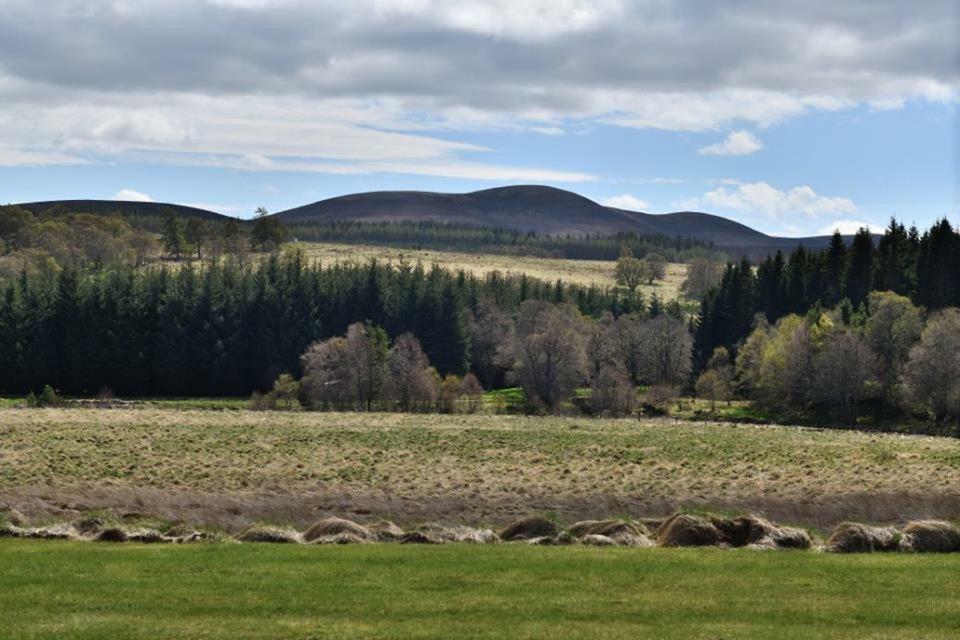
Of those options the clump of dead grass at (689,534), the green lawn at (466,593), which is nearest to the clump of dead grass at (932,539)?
the green lawn at (466,593)

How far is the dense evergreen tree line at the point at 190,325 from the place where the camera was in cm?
12119

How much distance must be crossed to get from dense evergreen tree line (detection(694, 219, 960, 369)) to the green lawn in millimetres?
97138

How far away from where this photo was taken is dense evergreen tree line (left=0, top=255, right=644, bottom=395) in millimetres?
121188

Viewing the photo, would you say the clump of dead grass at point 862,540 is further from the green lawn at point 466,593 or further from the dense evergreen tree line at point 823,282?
the dense evergreen tree line at point 823,282

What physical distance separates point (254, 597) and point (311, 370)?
272 ft

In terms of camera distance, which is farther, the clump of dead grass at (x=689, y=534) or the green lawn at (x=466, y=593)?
the clump of dead grass at (x=689, y=534)

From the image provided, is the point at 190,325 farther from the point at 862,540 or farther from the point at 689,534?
the point at 862,540

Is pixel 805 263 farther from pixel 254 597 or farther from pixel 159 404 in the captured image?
pixel 254 597

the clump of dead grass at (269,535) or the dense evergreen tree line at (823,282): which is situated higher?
the dense evergreen tree line at (823,282)

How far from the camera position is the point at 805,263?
13138 centimetres

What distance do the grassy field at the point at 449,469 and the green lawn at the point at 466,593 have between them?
8.50 meters

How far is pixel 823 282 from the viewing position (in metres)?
128

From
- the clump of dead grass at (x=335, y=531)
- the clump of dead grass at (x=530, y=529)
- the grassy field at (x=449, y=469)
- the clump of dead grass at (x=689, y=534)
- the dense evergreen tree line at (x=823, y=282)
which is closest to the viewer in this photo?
the clump of dead grass at (x=689, y=534)

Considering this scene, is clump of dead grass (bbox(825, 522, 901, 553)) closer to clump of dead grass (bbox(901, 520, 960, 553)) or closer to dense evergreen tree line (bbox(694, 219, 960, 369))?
clump of dead grass (bbox(901, 520, 960, 553))
